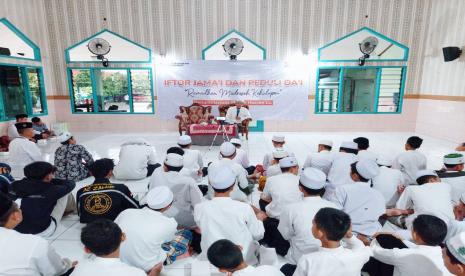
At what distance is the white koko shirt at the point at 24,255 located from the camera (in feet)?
4.80

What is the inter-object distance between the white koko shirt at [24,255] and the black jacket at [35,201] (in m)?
0.99

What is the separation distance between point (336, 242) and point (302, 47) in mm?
7610

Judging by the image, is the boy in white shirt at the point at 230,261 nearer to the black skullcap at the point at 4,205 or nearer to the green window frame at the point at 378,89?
the black skullcap at the point at 4,205

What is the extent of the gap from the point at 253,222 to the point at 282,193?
1.95ft

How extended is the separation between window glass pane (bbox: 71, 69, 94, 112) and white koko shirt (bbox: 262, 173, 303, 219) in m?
7.78

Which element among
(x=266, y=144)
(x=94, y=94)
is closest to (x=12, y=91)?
(x=94, y=94)

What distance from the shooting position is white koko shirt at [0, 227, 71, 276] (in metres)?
1.46

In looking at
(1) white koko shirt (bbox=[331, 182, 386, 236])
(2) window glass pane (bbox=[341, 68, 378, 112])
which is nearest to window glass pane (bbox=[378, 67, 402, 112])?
(2) window glass pane (bbox=[341, 68, 378, 112])

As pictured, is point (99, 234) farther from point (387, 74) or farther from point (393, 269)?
point (387, 74)

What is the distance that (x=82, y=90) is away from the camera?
8.84m

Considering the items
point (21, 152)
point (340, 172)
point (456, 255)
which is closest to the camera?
point (456, 255)

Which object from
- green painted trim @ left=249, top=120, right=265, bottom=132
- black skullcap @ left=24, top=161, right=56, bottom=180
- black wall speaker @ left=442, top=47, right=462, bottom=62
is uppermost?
black wall speaker @ left=442, top=47, right=462, bottom=62

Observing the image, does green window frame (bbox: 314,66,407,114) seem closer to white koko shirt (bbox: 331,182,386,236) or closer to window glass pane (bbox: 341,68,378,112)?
window glass pane (bbox: 341,68,378,112)

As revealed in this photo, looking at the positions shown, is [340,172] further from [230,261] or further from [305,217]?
[230,261]
